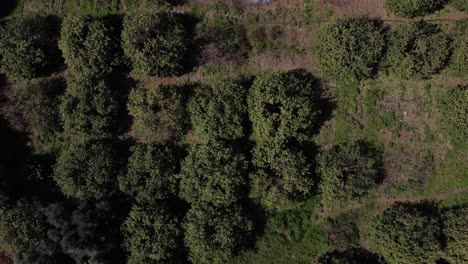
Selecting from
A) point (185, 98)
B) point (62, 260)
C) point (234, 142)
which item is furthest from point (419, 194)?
point (62, 260)

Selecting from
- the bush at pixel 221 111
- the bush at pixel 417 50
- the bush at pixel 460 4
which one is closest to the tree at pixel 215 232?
the bush at pixel 221 111

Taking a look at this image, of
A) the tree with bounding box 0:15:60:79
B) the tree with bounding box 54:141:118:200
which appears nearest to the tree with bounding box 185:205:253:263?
the tree with bounding box 54:141:118:200

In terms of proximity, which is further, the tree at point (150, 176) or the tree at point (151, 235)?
the tree at point (150, 176)

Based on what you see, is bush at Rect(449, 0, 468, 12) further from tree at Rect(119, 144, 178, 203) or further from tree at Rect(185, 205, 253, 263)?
tree at Rect(119, 144, 178, 203)

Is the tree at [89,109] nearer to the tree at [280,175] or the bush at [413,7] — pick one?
the tree at [280,175]

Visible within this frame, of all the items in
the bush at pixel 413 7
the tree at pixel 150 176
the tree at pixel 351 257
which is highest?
the bush at pixel 413 7

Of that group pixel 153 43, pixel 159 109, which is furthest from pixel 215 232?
pixel 153 43

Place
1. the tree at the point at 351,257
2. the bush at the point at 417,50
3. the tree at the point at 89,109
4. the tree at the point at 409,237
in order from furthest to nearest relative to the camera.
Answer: the tree at the point at 89,109, the tree at the point at 351,257, the bush at the point at 417,50, the tree at the point at 409,237
